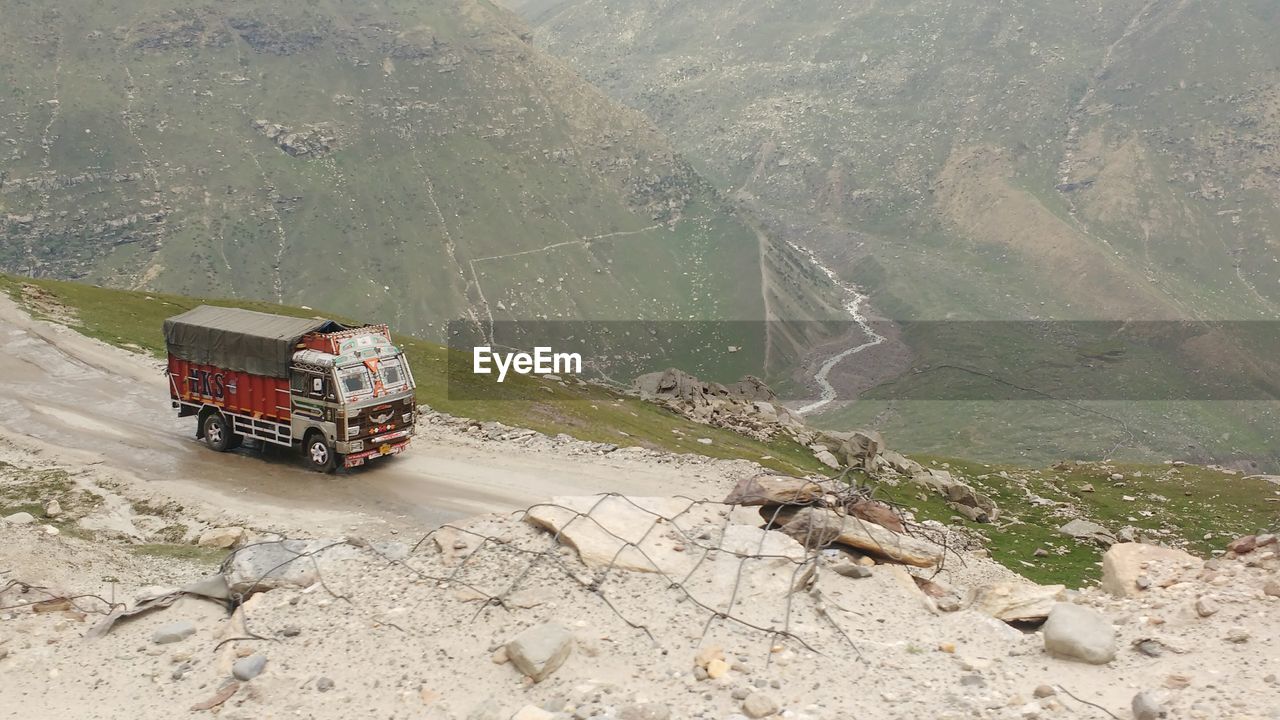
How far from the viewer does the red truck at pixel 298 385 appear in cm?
3212

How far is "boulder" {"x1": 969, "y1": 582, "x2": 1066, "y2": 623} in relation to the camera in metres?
15.9

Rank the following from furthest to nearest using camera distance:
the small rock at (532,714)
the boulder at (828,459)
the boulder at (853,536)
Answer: the boulder at (828,459)
the boulder at (853,536)
the small rock at (532,714)

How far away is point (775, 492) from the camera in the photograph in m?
20.3

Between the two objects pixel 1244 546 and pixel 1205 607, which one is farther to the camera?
pixel 1244 546

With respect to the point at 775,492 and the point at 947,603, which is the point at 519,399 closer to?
the point at 775,492

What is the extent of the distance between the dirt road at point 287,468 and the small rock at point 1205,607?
61.6ft

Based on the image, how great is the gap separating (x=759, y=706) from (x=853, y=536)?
20.2ft

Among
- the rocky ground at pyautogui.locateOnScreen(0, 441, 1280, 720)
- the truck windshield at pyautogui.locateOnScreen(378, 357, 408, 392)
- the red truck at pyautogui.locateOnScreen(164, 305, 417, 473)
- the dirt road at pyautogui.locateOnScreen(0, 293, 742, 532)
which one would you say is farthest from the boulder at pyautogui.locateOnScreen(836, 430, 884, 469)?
the rocky ground at pyautogui.locateOnScreen(0, 441, 1280, 720)

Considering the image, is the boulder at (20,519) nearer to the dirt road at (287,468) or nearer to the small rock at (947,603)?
the dirt road at (287,468)

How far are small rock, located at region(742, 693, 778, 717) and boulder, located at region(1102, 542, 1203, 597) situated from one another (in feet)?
25.4

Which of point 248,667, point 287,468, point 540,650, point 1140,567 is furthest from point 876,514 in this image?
point 287,468

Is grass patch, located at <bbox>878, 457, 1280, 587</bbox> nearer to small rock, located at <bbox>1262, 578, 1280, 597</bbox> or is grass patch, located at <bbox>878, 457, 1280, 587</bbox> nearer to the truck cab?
small rock, located at <bbox>1262, 578, 1280, 597</bbox>

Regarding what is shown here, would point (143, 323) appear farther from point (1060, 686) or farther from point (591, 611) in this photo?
point (1060, 686)

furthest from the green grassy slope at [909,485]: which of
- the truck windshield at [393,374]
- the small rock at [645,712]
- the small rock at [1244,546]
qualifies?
the small rock at [645,712]
